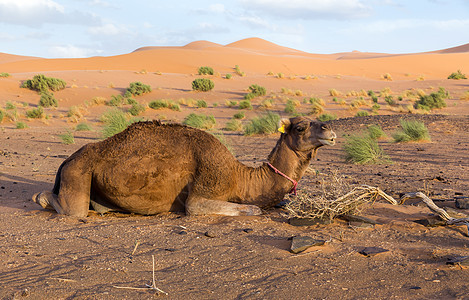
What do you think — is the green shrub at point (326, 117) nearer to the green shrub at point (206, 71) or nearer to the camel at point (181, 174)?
the camel at point (181, 174)

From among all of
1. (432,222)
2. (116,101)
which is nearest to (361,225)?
(432,222)

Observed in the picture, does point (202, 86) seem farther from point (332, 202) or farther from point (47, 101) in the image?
point (332, 202)

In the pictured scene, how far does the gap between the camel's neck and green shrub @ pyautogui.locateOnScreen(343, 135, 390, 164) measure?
6.14m

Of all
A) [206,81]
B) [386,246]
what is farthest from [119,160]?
[206,81]

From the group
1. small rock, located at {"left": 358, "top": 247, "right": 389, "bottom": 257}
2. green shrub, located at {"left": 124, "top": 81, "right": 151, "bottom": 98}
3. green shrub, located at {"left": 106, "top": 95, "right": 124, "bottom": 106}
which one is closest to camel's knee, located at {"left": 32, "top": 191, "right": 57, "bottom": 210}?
small rock, located at {"left": 358, "top": 247, "right": 389, "bottom": 257}

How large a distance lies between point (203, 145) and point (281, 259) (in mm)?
2321

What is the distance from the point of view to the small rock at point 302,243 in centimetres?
505

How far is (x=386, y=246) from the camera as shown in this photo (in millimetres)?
5266

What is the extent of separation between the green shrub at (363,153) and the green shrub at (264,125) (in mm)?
6209

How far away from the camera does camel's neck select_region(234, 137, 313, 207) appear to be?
6617 millimetres

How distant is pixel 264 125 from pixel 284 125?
12599 mm

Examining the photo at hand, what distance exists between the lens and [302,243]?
515cm

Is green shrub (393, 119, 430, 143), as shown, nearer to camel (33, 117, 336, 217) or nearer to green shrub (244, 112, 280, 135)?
green shrub (244, 112, 280, 135)

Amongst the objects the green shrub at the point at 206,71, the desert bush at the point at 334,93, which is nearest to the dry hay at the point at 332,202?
the desert bush at the point at 334,93
